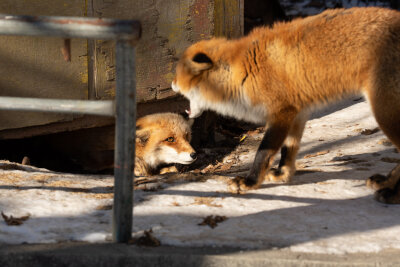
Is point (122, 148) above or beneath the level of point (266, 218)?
above

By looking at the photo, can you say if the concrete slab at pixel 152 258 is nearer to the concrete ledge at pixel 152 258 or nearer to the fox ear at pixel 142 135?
the concrete ledge at pixel 152 258

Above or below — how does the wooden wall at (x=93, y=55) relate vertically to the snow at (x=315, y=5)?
below

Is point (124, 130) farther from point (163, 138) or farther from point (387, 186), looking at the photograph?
point (163, 138)

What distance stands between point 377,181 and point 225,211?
1068 millimetres

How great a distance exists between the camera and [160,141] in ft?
16.6

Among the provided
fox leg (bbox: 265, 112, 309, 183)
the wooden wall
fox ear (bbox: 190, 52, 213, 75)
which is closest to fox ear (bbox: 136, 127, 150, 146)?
the wooden wall

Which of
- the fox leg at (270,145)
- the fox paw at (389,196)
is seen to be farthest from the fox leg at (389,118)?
the fox leg at (270,145)

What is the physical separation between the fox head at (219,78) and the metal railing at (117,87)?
1.44m

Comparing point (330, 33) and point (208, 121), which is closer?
point (330, 33)

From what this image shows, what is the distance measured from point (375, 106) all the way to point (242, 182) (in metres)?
0.93

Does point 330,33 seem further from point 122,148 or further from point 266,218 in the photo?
point 122,148

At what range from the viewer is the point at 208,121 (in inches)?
233

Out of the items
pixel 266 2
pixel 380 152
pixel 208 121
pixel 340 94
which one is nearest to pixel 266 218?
pixel 340 94

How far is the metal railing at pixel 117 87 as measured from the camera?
1.88m
